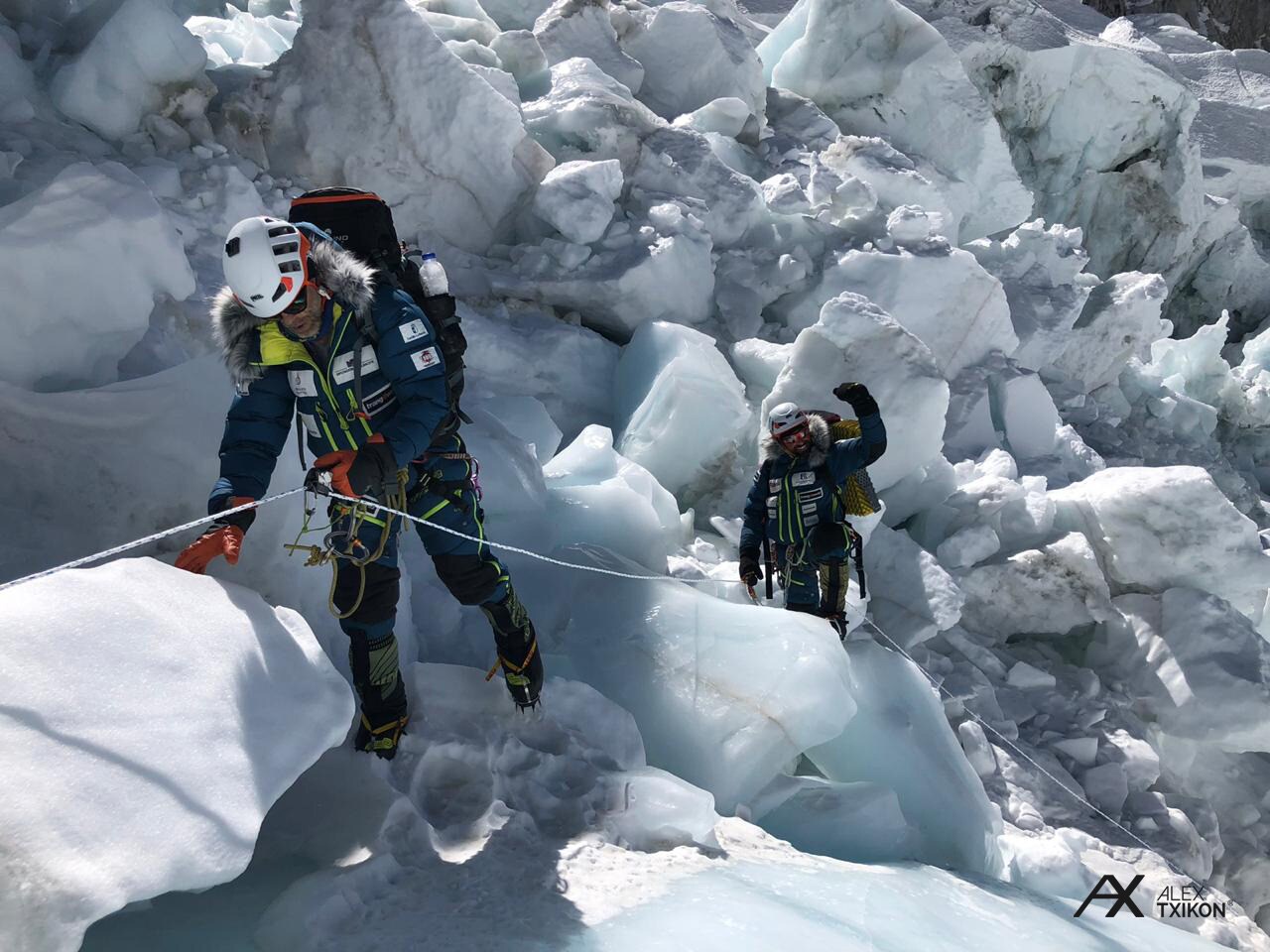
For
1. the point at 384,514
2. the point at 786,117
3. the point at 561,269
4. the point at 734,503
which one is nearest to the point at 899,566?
the point at 734,503

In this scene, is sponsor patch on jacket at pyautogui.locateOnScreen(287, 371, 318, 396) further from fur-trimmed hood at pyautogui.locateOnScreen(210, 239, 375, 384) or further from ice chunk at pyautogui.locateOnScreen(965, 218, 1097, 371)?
ice chunk at pyautogui.locateOnScreen(965, 218, 1097, 371)

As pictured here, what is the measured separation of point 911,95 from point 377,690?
8361 mm

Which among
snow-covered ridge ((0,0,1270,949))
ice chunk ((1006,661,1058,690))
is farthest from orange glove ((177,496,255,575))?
ice chunk ((1006,661,1058,690))

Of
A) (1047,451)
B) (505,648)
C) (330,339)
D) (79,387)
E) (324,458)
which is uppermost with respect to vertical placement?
(330,339)

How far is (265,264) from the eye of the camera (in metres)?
2.30

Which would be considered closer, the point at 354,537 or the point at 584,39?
the point at 354,537

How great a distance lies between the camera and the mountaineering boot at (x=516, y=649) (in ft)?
9.71

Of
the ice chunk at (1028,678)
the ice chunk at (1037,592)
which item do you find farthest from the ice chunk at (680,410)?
the ice chunk at (1028,678)

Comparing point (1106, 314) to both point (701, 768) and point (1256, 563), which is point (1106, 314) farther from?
point (701, 768)

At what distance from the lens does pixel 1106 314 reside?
8938 mm

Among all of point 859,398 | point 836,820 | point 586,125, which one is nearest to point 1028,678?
point 859,398

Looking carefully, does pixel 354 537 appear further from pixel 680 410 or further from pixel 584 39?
pixel 584 39

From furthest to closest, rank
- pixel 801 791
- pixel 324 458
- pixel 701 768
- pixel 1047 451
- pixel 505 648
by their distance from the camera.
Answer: pixel 1047 451 → pixel 801 791 → pixel 701 768 → pixel 505 648 → pixel 324 458

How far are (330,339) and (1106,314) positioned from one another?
835 cm
